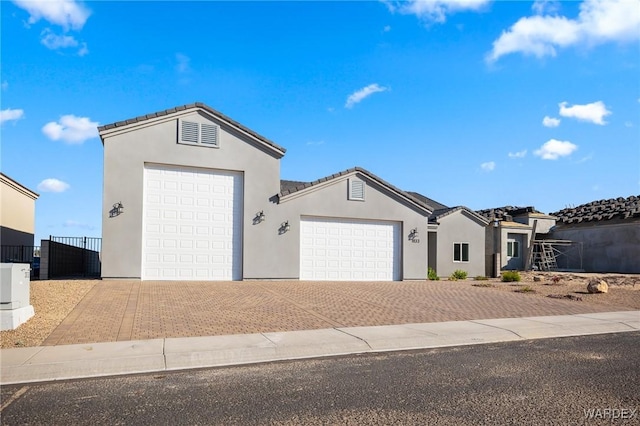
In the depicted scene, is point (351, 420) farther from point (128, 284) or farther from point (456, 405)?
point (128, 284)

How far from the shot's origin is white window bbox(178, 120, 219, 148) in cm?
2014

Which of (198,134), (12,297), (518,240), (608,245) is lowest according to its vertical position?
(12,297)

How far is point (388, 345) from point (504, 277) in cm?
1841

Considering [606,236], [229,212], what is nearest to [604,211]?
[606,236]

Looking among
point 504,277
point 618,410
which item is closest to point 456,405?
point 618,410

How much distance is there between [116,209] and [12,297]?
9450mm

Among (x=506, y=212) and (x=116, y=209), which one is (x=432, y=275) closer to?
(x=116, y=209)

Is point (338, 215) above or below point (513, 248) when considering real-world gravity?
above

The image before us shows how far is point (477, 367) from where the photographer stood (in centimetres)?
775

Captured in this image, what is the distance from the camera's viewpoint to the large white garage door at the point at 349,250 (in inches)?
874

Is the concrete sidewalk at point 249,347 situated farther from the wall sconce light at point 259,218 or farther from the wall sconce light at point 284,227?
the wall sconce light at point 259,218

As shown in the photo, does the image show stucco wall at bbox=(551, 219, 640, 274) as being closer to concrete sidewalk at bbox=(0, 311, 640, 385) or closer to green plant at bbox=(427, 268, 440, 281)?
green plant at bbox=(427, 268, 440, 281)

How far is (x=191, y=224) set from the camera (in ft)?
66.1

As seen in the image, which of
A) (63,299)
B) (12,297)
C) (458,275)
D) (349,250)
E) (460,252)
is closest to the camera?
(12,297)
